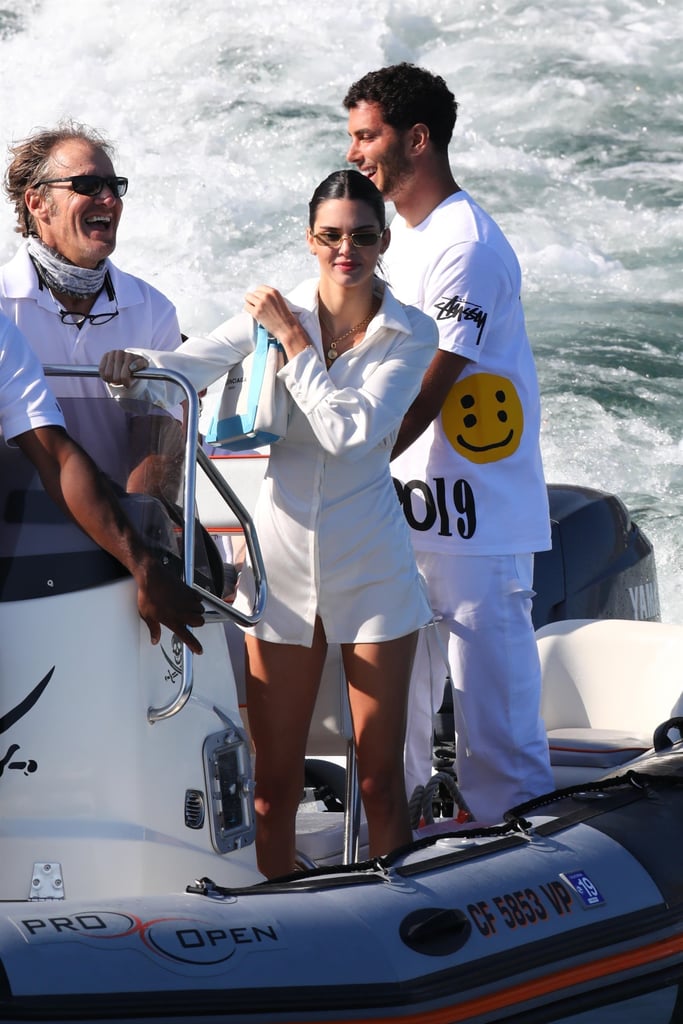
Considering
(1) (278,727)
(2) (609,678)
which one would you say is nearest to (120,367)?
(1) (278,727)

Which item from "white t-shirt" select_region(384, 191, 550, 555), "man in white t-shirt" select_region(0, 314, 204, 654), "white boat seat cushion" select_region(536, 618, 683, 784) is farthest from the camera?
"white boat seat cushion" select_region(536, 618, 683, 784)

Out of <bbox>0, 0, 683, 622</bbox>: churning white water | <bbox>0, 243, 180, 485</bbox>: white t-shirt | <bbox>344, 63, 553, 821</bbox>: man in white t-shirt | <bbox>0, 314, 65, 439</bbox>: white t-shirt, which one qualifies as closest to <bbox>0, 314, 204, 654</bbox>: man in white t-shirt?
<bbox>0, 314, 65, 439</bbox>: white t-shirt

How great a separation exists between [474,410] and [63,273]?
0.93m

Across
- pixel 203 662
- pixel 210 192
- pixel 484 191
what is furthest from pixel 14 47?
pixel 203 662

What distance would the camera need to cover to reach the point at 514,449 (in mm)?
3443

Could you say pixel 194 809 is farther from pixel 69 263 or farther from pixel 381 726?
pixel 69 263

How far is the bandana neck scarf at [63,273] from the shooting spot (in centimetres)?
294

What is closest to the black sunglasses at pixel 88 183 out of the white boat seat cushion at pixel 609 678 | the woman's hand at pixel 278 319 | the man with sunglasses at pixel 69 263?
the man with sunglasses at pixel 69 263

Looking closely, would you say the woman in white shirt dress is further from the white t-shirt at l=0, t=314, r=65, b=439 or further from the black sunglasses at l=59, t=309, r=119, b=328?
the white t-shirt at l=0, t=314, r=65, b=439

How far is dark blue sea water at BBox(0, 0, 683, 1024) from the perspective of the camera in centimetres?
1052

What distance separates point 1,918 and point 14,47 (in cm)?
1162

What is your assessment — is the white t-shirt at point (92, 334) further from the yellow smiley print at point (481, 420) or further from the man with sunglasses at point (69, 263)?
the yellow smiley print at point (481, 420)

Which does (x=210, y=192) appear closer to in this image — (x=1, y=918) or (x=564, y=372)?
(x=564, y=372)

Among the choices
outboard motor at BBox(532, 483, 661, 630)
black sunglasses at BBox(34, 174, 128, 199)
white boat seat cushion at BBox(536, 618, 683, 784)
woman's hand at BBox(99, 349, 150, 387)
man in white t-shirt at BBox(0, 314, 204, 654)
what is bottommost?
white boat seat cushion at BBox(536, 618, 683, 784)
